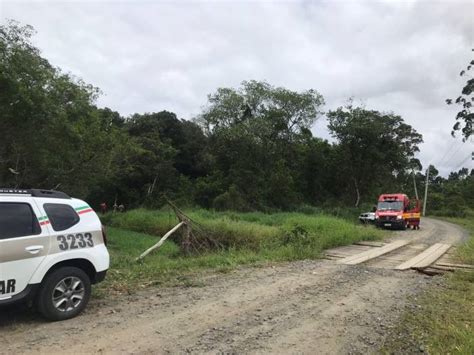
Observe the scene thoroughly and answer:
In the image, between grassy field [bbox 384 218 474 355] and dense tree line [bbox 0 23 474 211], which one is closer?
grassy field [bbox 384 218 474 355]

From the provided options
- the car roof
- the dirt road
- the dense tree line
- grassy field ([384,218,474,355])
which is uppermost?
the dense tree line

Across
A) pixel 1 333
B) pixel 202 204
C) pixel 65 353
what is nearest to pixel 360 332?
pixel 65 353

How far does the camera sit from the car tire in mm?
5871

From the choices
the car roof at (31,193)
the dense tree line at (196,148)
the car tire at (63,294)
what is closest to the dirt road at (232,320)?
the car tire at (63,294)

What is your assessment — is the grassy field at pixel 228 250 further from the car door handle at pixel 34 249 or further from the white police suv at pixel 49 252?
the car door handle at pixel 34 249

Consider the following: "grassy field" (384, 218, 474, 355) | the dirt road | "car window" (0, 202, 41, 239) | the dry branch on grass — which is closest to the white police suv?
"car window" (0, 202, 41, 239)

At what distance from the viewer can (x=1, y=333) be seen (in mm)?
5426

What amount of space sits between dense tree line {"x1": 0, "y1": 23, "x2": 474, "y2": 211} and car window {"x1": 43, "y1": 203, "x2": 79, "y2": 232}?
8524mm

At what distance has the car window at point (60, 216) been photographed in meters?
6.22

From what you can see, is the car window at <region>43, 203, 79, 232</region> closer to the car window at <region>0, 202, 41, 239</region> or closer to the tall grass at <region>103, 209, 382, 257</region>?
the car window at <region>0, 202, 41, 239</region>

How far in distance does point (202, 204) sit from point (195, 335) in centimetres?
3358

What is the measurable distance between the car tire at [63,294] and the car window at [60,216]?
61cm

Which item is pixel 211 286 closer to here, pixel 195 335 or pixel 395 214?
pixel 195 335

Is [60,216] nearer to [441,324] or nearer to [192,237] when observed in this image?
[441,324]
